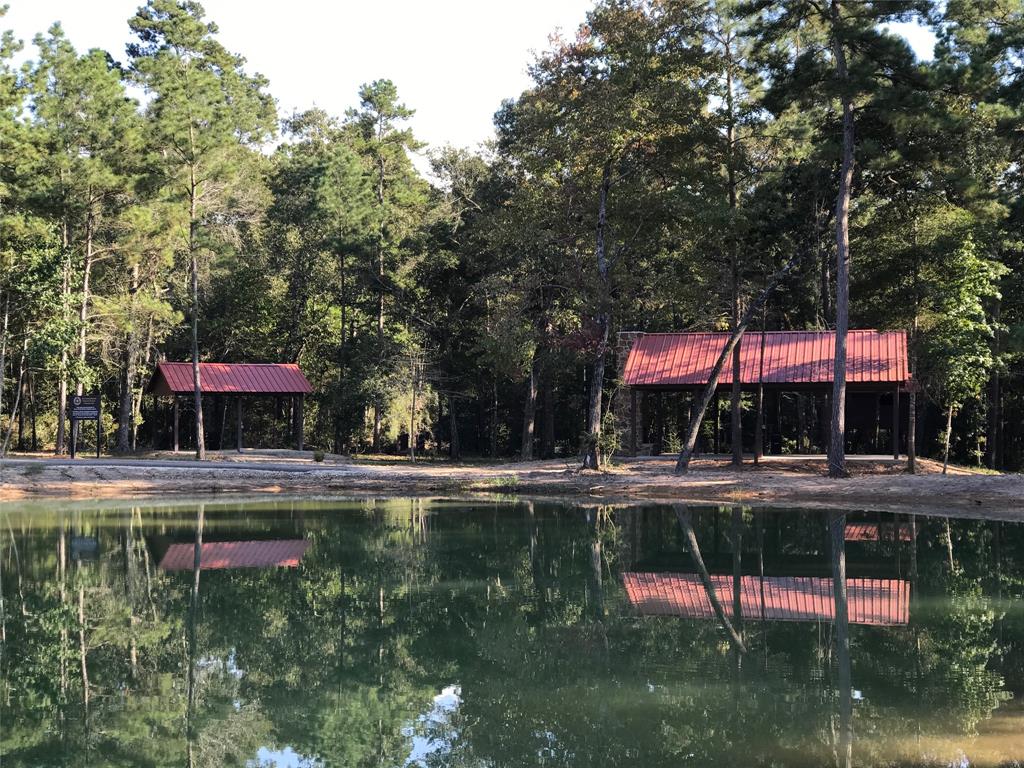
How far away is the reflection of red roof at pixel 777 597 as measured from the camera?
11641mm

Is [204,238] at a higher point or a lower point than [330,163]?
lower

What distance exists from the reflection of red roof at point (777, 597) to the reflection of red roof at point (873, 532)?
184 inches

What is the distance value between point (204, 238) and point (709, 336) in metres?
18.5

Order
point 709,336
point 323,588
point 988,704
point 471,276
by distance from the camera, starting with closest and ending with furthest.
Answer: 1. point 988,704
2. point 323,588
3. point 709,336
4. point 471,276

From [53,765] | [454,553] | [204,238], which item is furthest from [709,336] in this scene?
[53,765]

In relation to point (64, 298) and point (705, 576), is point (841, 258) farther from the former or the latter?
point (64, 298)

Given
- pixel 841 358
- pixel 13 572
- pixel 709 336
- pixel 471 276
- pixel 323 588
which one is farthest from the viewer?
pixel 471 276

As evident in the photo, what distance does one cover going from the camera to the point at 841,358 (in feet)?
88.9

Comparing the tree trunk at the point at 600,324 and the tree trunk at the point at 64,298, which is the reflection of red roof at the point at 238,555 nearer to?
the tree trunk at the point at 600,324

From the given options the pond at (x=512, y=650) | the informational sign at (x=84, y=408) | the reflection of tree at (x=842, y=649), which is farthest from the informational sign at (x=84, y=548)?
the informational sign at (x=84, y=408)

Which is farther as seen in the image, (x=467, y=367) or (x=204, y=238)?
(x=467, y=367)

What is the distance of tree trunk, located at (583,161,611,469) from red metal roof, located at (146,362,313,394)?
15.8 meters

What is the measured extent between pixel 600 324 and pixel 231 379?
1806 centimetres

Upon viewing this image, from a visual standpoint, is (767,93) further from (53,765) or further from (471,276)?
(53,765)
